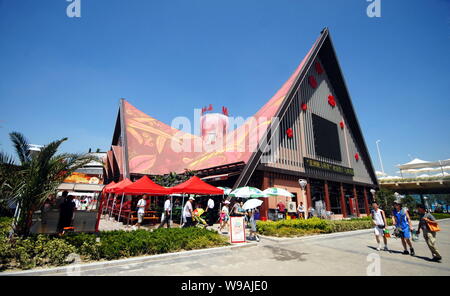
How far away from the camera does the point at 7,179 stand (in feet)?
24.2

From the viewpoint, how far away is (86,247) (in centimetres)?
638

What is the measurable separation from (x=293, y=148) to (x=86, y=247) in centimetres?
1832

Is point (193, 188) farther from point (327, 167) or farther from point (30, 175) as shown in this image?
point (327, 167)

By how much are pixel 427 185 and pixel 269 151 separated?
130 ft

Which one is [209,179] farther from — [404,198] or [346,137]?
[404,198]

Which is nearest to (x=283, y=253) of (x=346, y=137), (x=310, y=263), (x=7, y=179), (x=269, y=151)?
(x=310, y=263)

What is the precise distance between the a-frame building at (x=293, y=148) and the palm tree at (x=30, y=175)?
10502mm

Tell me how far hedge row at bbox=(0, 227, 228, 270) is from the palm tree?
937 millimetres

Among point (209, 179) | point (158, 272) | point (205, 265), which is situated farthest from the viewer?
point (209, 179)

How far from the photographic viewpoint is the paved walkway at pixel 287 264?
18.2ft

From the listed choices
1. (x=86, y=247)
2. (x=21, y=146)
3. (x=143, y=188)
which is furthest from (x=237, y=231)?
(x=21, y=146)

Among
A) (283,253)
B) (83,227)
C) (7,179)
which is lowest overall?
Answer: (283,253)

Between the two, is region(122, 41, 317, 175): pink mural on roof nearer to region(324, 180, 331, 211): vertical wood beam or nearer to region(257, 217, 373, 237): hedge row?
region(257, 217, 373, 237): hedge row

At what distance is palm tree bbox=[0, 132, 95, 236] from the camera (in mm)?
→ 7051
